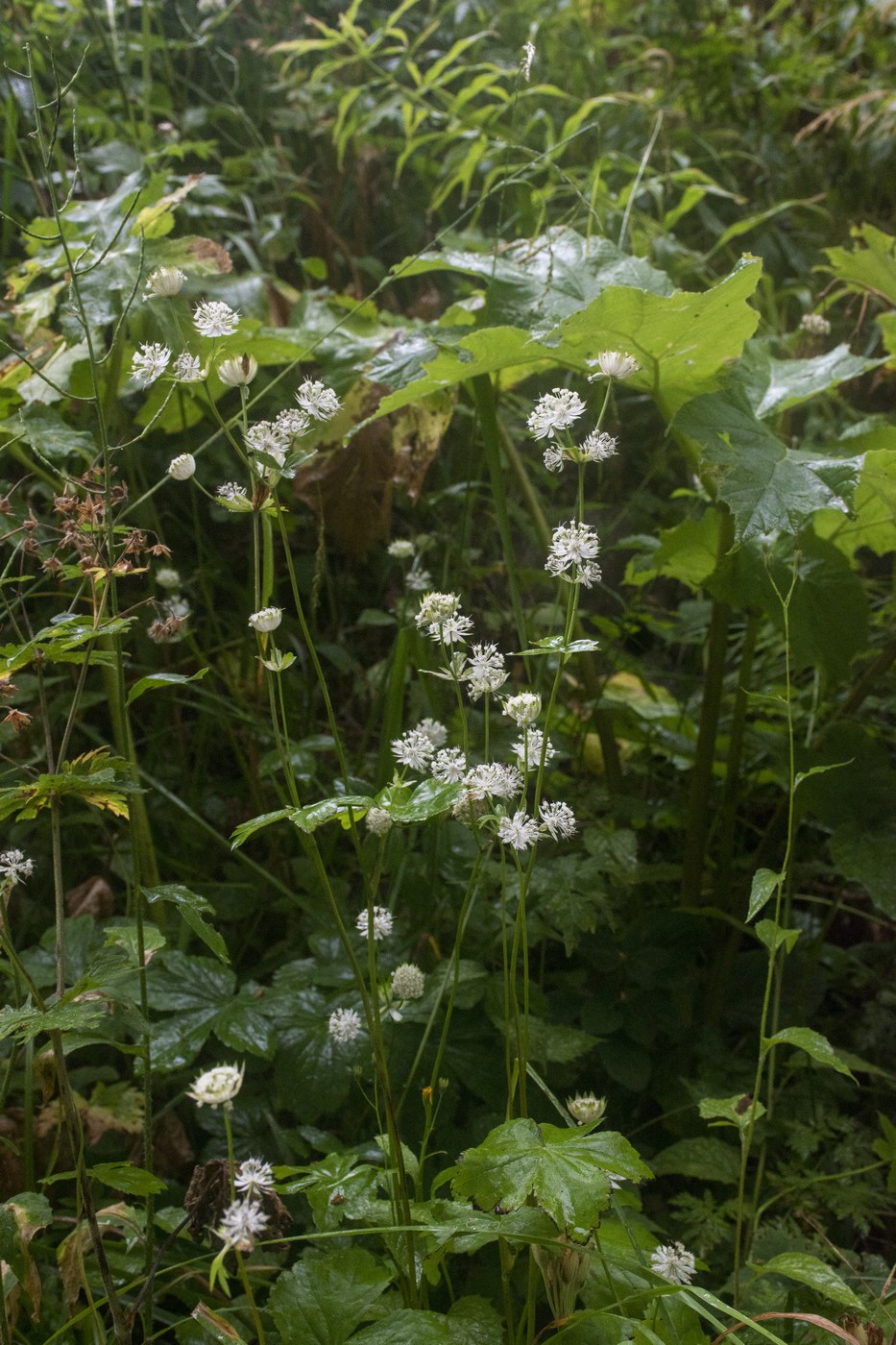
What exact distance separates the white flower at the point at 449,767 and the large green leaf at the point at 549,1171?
0.27 metres

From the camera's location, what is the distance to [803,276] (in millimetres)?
2426

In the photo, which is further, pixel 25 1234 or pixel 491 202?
pixel 491 202

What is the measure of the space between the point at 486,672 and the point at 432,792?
110 millimetres

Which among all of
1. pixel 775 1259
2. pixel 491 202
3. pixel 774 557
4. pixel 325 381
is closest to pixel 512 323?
pixel 325 381

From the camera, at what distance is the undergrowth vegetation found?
786 millimetres

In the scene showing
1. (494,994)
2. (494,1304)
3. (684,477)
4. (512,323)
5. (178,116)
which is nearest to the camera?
(494,1304)

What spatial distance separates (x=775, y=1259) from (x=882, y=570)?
1.86 metres

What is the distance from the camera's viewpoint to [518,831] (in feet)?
2.41

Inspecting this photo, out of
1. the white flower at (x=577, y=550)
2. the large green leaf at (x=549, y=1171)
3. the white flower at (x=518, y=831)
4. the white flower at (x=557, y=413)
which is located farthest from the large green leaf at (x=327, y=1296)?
A: the white flower at (x=557, y=413)

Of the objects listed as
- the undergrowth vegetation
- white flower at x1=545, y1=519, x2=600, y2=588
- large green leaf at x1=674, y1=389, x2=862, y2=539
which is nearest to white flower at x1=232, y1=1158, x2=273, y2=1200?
the undergrowth vegetation

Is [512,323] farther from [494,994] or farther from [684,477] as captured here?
[684,477]

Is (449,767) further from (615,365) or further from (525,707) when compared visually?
(615,365)

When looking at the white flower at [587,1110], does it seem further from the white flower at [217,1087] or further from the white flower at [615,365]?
the white flower at [615,365]

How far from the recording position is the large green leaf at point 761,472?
1068 millimetres
